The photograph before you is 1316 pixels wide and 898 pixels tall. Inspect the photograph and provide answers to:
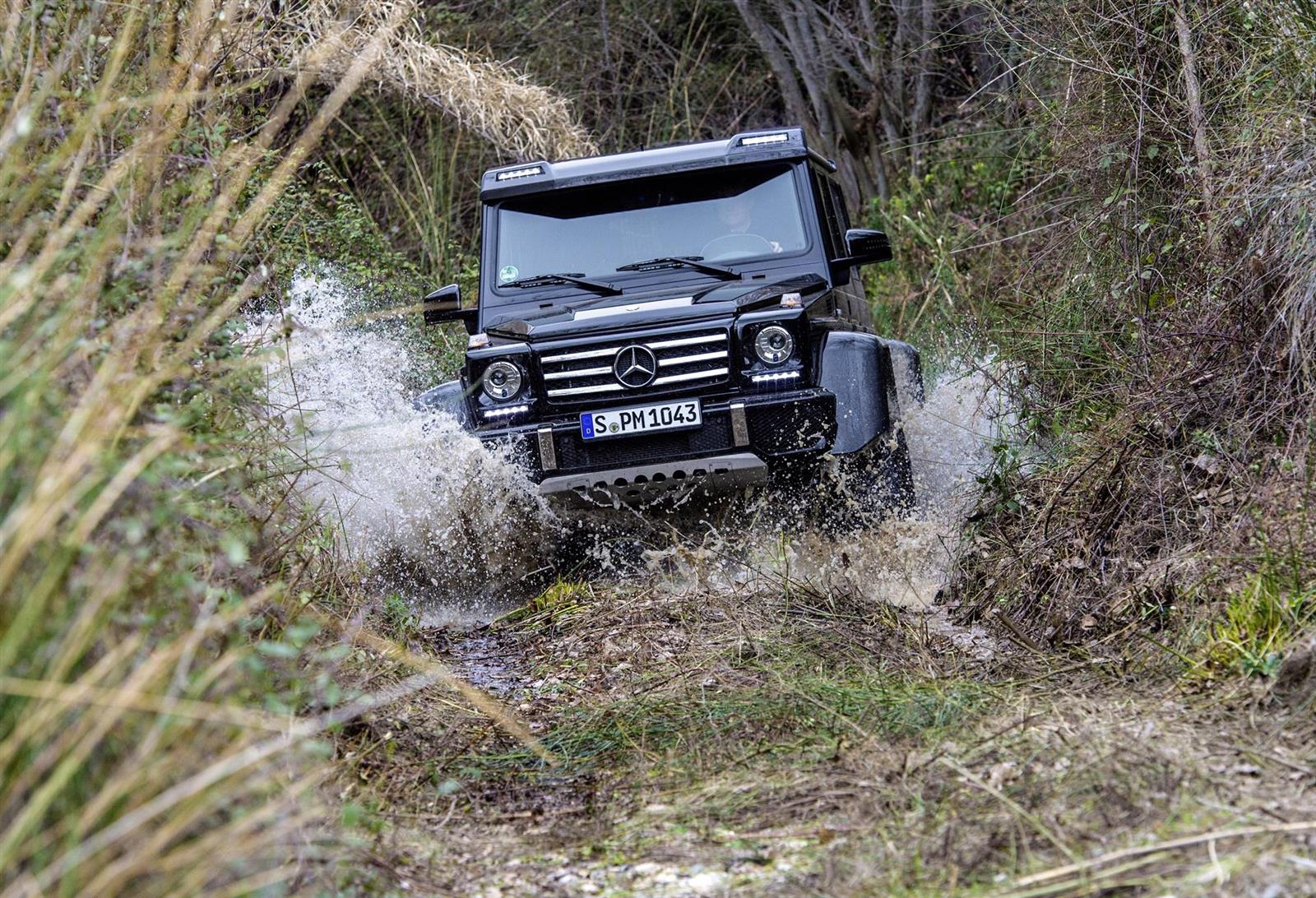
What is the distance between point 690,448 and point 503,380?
88 centimetres

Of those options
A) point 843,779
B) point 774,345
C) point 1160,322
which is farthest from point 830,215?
point 843,779

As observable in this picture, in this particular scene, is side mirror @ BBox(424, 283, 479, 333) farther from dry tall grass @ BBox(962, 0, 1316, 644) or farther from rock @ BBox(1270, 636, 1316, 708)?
rock @ BBox(1270, 636, 1316, 708)

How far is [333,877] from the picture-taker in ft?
9.46

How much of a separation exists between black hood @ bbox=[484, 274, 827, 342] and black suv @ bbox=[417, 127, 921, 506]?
0.01m

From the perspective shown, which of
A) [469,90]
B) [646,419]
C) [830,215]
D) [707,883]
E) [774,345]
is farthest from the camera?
[469,90]

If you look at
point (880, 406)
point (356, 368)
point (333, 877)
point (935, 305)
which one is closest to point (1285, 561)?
point (880, 406)

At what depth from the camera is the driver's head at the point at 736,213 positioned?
22.7ft

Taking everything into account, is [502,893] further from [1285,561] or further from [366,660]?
[1285,561]

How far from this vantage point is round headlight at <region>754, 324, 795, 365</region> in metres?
6.11

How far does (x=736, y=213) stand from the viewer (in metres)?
6.91

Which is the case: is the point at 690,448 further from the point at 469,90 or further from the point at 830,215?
the point at 469,90

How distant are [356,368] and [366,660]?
364 cm

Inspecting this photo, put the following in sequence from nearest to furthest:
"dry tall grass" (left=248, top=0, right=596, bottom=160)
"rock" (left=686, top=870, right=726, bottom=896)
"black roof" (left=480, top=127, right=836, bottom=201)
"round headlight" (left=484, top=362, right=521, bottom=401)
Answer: "rock" (left=686, top=870, right=726, bottom=896)
"round headlight" (left=484, top=362, right=521, bottom=401)
"black roof" (left=480, top=127, right=836, bottom=201)
"dry tall grass" (left=248, top=0, right=596, bottom=160)

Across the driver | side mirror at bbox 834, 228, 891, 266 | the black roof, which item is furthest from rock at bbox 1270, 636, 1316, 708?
the black roof
